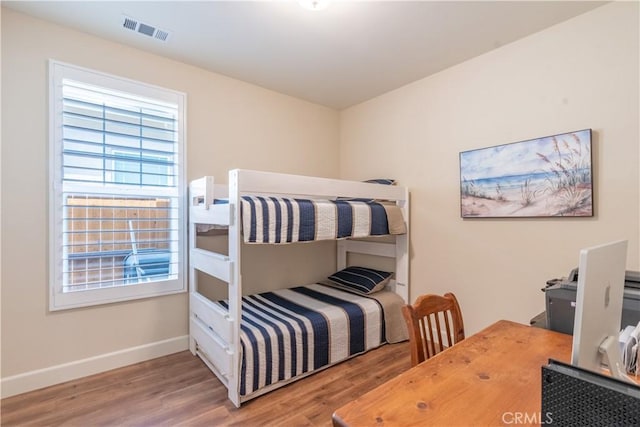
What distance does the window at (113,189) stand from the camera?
6.89 ft

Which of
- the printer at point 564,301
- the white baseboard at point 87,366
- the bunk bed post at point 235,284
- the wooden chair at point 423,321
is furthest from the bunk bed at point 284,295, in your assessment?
the printer at point 564,301

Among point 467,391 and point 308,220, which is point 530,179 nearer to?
point 308,220

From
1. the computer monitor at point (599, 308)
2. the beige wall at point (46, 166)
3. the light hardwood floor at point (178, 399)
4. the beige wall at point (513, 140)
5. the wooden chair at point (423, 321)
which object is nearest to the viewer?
the computer monitor at point (599, 308)

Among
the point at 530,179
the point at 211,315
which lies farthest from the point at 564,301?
the point at 211,315

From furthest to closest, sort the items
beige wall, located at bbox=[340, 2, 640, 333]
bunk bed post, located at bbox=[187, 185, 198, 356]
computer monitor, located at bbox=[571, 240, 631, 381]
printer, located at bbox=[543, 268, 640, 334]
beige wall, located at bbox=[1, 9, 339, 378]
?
bunk bed post, located at bbox=[187, 185, 198, 356], beige wall, located at bbox=[1, 9, 339, 378], beige wall, located at bbox=[340, 2, 640, 333], printer, located at bbox=[543, 268, 640, 334], computer monitor, located at bbox=[571, 240, 631, 381]

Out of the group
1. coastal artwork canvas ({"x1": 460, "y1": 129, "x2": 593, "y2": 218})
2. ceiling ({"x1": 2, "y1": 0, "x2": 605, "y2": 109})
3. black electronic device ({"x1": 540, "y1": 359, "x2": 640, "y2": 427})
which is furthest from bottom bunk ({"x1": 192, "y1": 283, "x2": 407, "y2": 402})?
ceiling ({"x1": 2, "y1": 0, "x2": 605, "y2": 109})

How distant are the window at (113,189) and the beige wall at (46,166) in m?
0.08

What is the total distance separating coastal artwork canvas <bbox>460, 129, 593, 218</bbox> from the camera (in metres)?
1.95

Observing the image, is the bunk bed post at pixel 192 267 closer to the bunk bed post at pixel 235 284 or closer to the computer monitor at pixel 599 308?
the bunk bed post at pixel 235 284

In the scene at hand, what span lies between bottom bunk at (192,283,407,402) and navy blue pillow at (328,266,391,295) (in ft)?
0.24

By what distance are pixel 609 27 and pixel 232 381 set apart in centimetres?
311

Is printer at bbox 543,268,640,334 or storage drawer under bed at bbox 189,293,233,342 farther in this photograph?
storage drawer under bed at bbox 189,293,233,342

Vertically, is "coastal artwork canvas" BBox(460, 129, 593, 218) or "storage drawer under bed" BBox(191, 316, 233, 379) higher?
"coastal artwork canvas" BBox(460, 129, 593, 218)

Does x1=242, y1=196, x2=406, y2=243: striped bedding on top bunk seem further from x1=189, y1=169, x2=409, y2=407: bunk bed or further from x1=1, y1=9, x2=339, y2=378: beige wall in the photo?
x1=1, y1=9, x2=339, y2=378: beige wall
